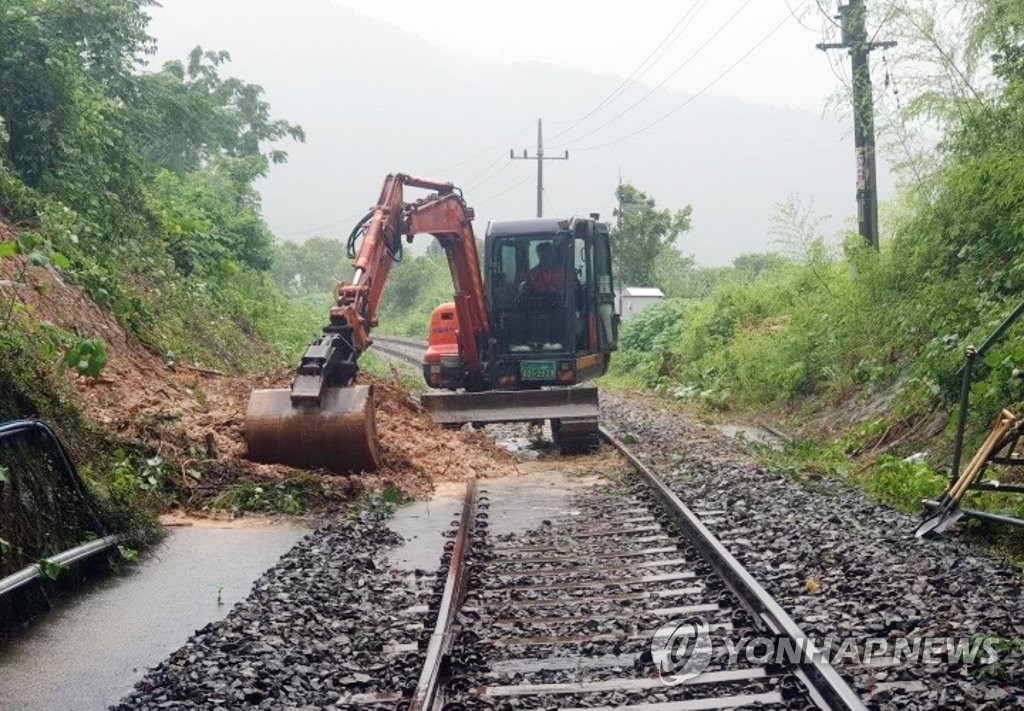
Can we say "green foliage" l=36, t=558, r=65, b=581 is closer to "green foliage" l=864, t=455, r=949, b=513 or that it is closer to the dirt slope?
the dirt slope

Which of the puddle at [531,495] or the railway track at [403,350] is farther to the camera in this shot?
the railway track at [403,350]

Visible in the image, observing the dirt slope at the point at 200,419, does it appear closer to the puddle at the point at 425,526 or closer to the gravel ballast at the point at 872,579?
the puddle at the point at 425,526

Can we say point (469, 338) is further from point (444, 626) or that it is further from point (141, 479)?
point (444, 626)

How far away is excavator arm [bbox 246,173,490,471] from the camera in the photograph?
11.6 metres

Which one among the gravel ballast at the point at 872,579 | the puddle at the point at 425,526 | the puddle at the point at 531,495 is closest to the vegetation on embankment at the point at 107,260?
the puddle at the point at 425,526

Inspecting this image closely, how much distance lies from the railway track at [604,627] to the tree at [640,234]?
123 feet

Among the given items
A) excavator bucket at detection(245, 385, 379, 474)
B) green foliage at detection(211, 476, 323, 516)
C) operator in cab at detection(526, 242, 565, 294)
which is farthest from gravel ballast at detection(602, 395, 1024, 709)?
operator in cab at detection(526, 242, 565, 294)

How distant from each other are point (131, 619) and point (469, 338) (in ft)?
31.5

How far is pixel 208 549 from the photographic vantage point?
927 centimetres

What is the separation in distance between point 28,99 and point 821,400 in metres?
13.3

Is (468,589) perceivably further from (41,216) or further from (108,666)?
(41,216)

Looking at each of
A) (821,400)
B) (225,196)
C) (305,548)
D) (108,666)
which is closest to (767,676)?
(108,666)

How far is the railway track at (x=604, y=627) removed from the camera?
534 cm

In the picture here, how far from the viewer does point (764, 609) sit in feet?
21.3
